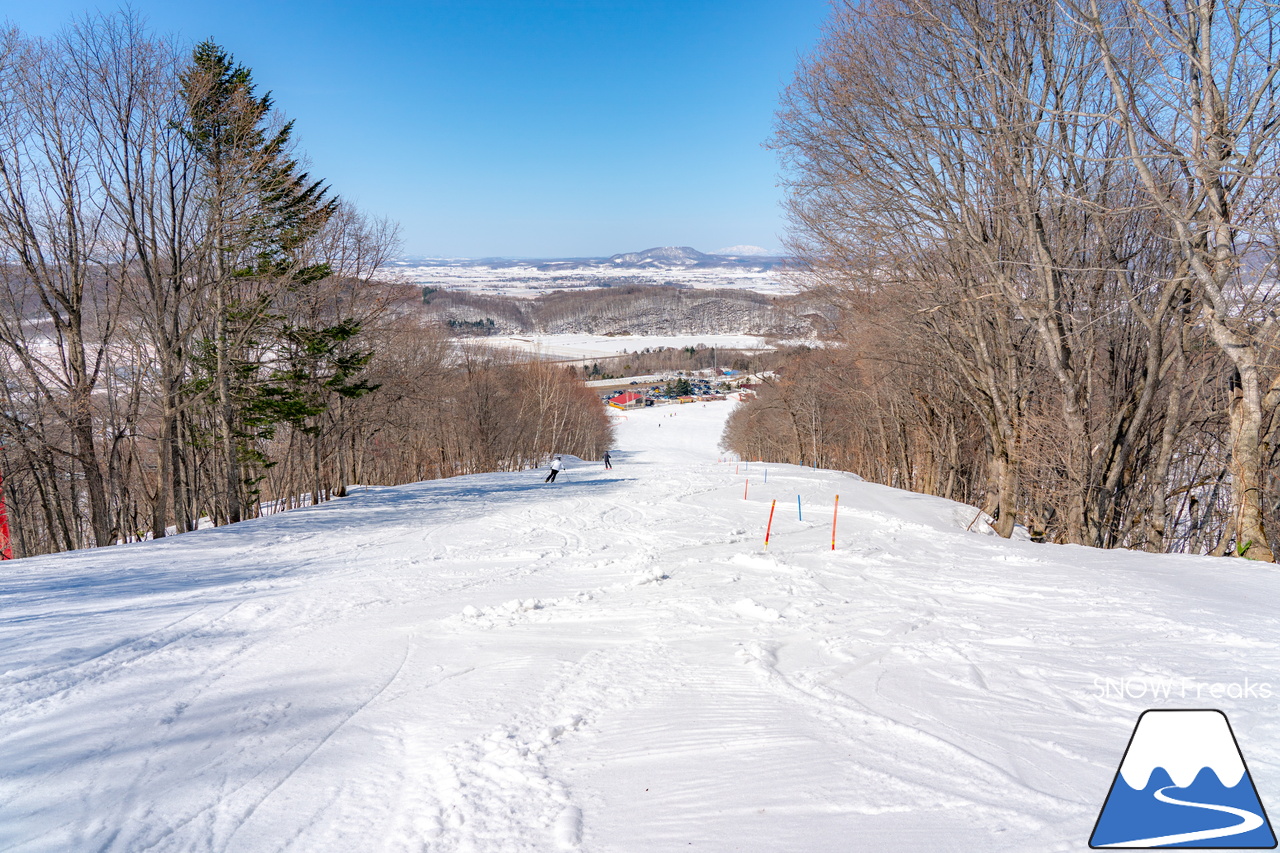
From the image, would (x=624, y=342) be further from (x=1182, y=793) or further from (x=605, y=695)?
(x=1182, y=793)

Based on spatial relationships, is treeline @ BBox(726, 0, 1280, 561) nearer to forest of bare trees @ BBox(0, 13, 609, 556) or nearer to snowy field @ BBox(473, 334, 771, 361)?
forest of bare trees @ BBox(0, 13, 609, 556)

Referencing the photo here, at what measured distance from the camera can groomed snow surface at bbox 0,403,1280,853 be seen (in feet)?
10.5

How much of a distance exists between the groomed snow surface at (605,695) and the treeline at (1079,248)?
4.24m

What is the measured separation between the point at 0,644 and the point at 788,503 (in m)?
12.2

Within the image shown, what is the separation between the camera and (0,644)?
5410 mm

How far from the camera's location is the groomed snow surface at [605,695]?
10.5 ft

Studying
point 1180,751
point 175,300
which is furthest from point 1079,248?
point 175,300

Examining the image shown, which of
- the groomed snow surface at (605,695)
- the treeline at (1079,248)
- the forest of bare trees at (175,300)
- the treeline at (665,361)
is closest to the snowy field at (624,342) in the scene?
the treeline at (665,361)

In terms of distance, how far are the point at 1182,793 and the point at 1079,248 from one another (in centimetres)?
1237

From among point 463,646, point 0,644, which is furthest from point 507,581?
point 0,644

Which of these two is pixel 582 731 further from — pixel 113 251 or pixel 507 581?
pixel 113 251

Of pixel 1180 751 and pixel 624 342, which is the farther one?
pixel 624 342

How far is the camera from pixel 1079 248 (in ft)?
39.9

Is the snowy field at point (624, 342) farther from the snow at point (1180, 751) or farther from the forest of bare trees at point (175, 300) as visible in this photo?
the snow at point (1180, 751)
